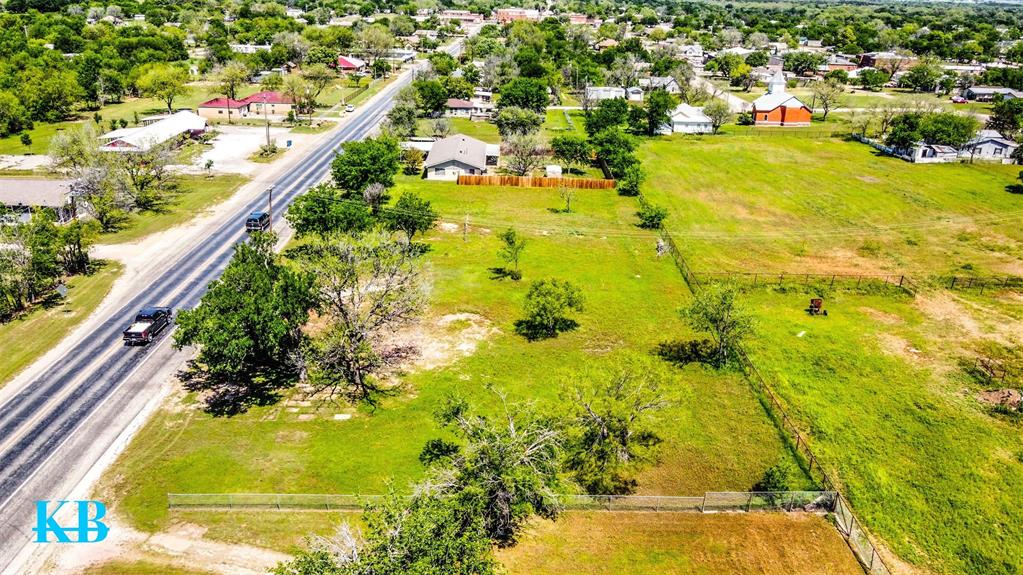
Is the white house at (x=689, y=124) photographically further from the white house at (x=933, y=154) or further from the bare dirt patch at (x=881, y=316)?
the bare dirt patch at (x=881, y=316)

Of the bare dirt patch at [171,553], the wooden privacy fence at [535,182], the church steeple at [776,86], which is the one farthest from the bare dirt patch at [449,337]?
the church steeple at [776,86]

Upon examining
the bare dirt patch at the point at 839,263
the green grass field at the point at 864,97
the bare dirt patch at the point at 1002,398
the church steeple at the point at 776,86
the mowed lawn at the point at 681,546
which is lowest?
the mowed lawn at the point at 681,546

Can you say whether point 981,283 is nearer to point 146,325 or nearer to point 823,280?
point 823,280

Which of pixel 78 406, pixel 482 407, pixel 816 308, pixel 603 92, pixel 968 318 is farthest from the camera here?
pixel 603 92

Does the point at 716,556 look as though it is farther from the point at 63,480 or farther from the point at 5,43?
the point at 5,43

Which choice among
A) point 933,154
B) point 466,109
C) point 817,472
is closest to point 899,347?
point 817,472

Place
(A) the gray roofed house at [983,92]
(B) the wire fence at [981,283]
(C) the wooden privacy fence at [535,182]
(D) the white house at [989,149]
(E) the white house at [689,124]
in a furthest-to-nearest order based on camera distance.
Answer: (A) the gray roofed house at [983,92]
(E) the white house at [689,124]
(D) the white house at [989,149]
(C) the wooden privacy fence at [535,182]
(B) the wire fence at [981,283]

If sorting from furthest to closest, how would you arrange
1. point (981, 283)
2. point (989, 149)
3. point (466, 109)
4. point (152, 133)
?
point (466, 109) < point (989, 149) < point (152, 133) < point (981, 283)

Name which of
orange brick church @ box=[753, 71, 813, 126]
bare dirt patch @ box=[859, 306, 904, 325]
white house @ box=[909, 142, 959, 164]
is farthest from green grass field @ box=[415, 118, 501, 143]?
bare dirt patch @ box=[859, 306, 904, 325]
